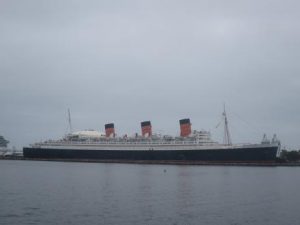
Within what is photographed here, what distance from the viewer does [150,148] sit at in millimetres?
92125

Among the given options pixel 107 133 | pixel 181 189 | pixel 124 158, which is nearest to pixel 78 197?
pixel 181 189

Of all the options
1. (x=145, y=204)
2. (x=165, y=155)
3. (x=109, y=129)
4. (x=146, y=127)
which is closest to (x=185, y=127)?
(x=165, y=155)

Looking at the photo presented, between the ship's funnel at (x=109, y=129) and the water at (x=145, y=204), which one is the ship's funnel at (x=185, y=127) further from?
the water at (x=145, y=204)

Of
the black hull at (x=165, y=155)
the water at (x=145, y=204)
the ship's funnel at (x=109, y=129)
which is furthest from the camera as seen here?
the ship's funnel at (x=109, y=129)

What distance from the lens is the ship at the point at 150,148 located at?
83312mm

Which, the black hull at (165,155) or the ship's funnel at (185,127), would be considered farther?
the ship's funnel at (185,127)

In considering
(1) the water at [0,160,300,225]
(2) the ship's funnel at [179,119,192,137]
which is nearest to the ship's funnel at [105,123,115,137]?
(2) the ship's funnel at [179,119,192,137]

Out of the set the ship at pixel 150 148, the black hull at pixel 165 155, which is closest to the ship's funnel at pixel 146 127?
the ship at pixel 150 148

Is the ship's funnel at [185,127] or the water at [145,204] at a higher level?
the ship's funnel at [185,127]

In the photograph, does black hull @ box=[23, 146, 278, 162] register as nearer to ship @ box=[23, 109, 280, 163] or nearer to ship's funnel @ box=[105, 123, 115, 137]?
ship @ box=[23, 109, 280, 163]

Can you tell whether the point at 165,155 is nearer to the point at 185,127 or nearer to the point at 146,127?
the point at 185,127

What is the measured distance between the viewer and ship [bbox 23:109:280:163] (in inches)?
3280

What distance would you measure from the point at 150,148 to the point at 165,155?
349 centimetres

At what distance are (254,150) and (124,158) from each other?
27046mm
